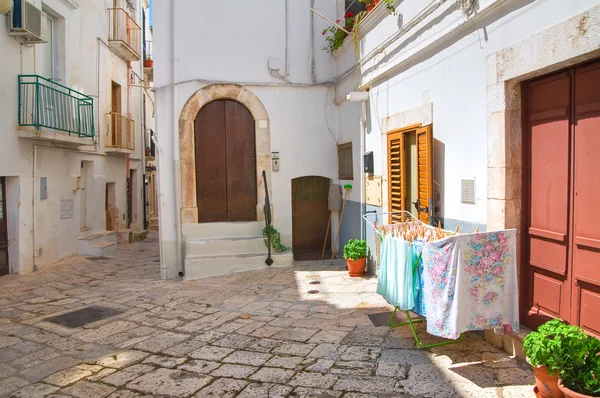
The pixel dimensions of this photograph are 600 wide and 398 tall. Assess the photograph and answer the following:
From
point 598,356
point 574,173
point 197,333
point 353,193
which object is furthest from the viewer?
point 353,193

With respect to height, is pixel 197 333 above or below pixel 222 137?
below

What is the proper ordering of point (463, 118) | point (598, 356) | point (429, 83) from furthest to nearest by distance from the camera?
1. point (429, 83)
2. point (463, 118)
3. point (598, 356)

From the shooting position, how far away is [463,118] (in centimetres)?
486

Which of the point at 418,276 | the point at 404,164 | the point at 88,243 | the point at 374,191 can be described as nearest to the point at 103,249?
the point at 88,243

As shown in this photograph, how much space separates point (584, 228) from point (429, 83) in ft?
8.87

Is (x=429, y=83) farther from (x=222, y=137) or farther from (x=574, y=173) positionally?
(x=222, y=137)

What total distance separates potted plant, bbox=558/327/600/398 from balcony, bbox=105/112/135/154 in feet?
41.4

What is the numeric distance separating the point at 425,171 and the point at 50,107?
8017 millimetres

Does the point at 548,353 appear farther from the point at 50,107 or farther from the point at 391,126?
the point at 50,107

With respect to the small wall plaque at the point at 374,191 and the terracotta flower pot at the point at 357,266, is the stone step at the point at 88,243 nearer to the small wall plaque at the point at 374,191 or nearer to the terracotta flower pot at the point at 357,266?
the terracotta flower pot at the point at 357,266

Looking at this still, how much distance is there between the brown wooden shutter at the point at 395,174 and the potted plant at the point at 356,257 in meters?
1.12

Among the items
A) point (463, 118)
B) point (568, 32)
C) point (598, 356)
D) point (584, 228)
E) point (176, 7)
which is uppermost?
point (176, 7)

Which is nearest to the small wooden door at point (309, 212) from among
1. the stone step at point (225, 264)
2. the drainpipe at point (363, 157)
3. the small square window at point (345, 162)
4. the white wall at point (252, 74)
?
the white wall at point (252, 74)

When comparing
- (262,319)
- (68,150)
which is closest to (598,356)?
(262,319)
